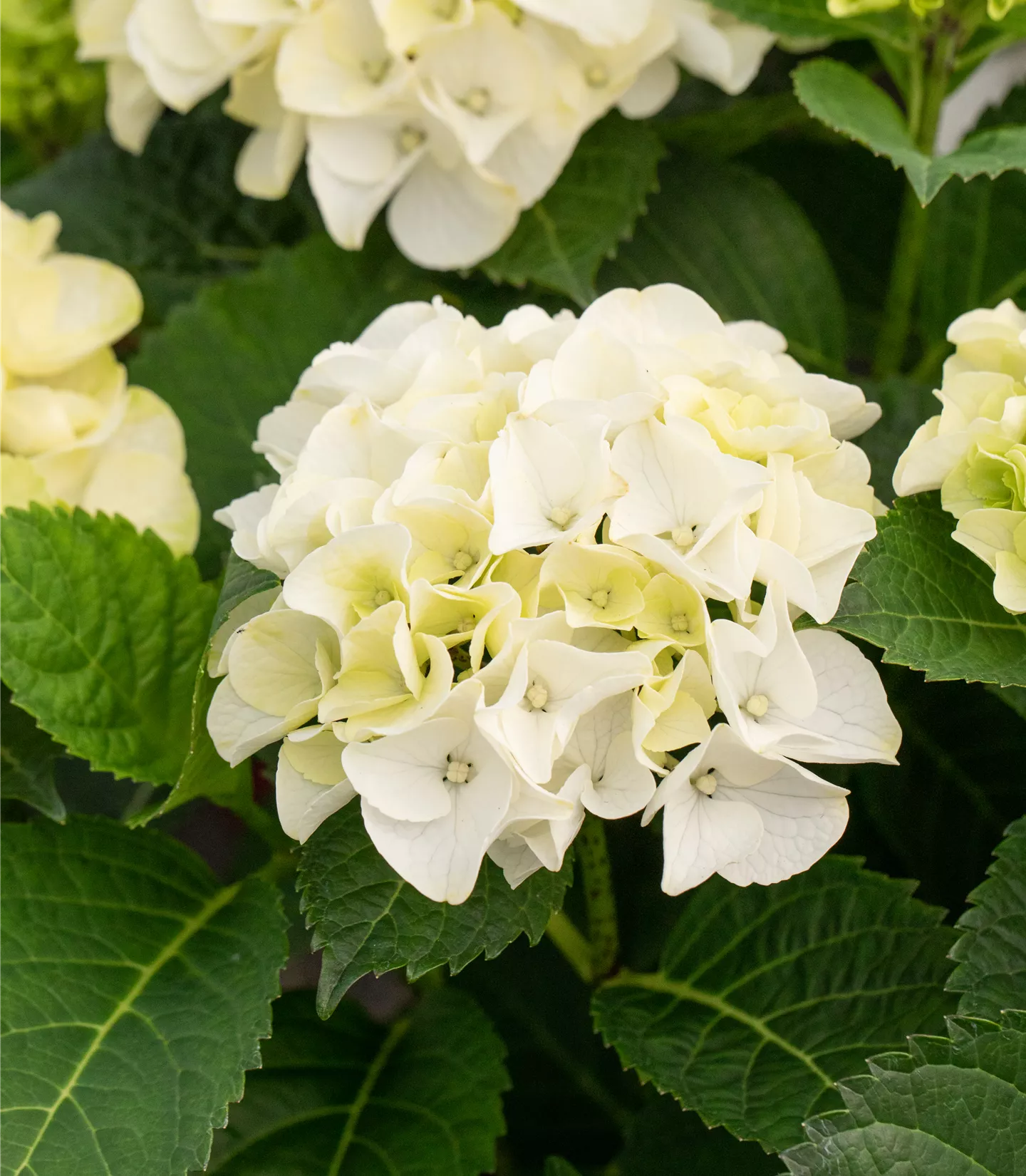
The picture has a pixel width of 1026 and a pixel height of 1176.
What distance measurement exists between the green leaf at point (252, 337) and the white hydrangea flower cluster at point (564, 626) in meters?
0.27

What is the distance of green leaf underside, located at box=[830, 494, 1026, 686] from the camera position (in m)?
0.41

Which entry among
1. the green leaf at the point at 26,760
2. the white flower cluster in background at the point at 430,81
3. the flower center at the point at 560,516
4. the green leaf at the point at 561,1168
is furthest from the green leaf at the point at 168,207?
the green leaf at the point at 561,1168

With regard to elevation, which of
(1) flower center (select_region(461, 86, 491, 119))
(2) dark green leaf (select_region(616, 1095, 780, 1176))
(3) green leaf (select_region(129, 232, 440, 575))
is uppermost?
(1) flower center (select_region(461, 86, 491, 119))

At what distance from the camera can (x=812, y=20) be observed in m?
0.58

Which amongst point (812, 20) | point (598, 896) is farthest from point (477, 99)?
point (598, 896)

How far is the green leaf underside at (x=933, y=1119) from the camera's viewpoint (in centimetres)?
37

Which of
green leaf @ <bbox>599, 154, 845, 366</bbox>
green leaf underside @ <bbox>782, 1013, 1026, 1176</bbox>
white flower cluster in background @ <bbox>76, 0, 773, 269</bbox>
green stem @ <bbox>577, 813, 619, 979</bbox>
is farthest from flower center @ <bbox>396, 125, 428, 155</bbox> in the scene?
green leaf underside @ <bbox>782, 1013, 1026, 1176</bbox>

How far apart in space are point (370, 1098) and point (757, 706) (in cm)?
33

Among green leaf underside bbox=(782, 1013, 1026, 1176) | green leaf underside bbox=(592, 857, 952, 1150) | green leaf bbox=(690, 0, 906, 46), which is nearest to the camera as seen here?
green leaf underside bbox=(782, 1013, 1026, 1176)

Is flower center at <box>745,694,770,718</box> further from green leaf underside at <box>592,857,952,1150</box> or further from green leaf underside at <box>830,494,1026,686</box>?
green leaf underside at <box>592,857,952,1150</box>

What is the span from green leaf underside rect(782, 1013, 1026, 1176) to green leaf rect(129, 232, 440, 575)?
46 cm

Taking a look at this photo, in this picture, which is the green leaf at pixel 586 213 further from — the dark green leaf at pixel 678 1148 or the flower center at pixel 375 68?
the dark green leaf at pixel 678 1148

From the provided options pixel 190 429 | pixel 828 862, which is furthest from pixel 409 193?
pixel 828 862

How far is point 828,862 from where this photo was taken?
526mm
